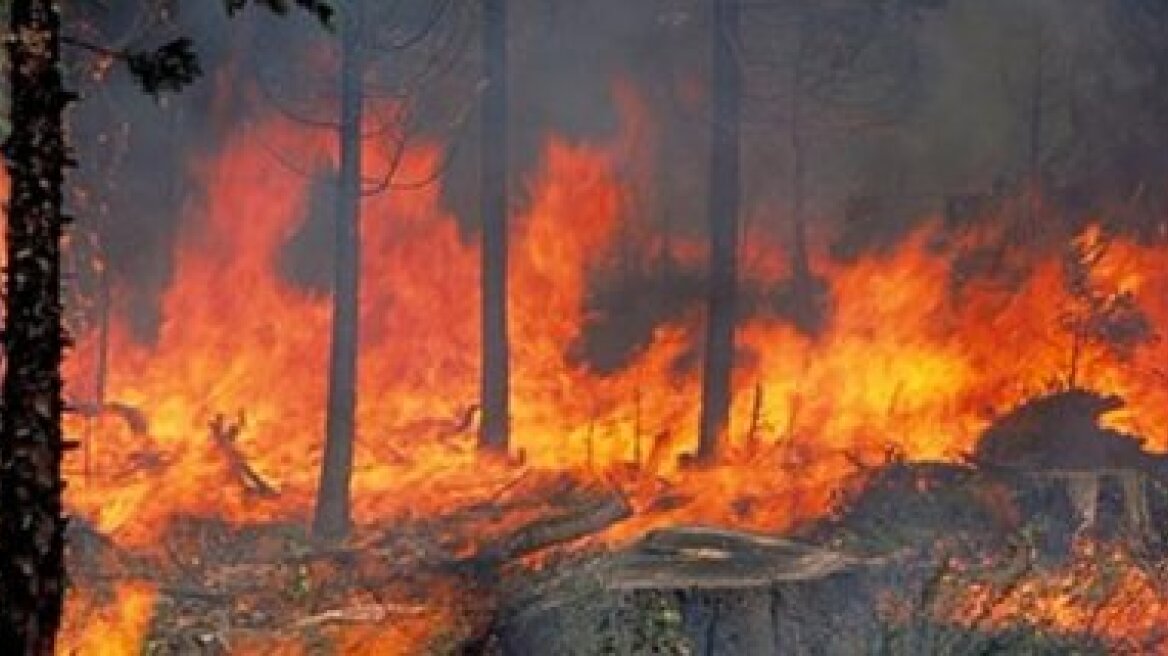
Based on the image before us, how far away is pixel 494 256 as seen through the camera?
21344 mm

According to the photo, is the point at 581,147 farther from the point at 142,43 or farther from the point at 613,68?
the point at 142,43

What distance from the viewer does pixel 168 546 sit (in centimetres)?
1856

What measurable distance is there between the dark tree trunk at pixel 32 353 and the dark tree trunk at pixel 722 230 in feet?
45.9

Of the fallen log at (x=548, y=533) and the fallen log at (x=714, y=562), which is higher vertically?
the fallen log at (x=714, y=562)

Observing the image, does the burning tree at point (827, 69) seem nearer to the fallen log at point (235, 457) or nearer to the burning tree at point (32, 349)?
the fallen log at point (235, 457)

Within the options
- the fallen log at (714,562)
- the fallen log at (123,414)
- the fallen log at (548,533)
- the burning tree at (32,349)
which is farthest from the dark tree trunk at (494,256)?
the burning tree at (32,349)

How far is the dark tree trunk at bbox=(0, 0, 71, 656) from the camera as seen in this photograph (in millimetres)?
6828

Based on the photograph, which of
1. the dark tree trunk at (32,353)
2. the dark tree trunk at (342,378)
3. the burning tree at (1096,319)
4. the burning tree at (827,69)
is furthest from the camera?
the burning tree at (827,69)

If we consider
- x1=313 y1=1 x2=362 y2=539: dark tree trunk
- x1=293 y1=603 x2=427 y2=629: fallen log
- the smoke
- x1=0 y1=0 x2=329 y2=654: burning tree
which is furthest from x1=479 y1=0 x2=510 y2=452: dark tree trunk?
x1=0 y1=0 x2=329 y2=654: burning tree

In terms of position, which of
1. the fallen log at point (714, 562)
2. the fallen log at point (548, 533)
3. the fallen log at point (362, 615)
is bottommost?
the fallen log at point (362, 615)

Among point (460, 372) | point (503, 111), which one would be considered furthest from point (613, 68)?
point (460, 372)

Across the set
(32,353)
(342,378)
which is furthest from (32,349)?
(342,378)

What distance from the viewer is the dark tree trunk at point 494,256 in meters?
21.2

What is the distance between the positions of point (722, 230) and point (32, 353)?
1446cm
